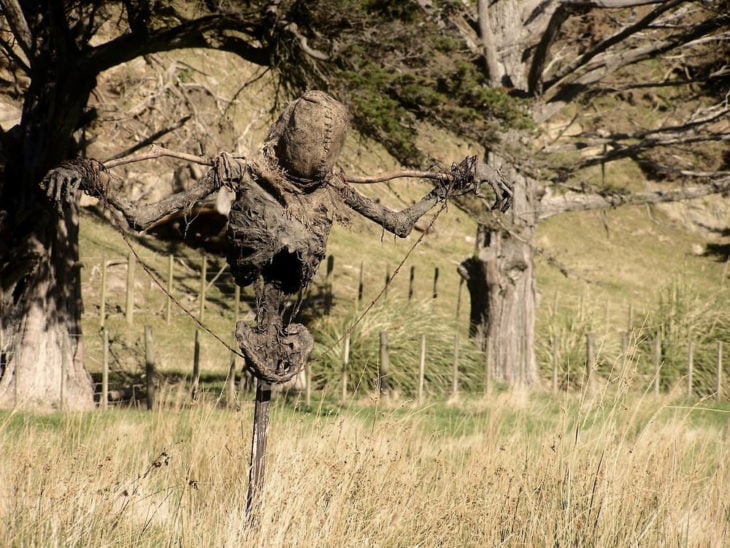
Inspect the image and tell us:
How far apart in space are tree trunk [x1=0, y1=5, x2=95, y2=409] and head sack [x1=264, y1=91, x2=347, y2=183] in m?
5.46

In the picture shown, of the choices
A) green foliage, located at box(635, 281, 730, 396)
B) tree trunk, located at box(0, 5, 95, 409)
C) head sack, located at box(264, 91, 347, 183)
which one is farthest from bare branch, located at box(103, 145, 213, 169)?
green foliage, located at box(635, 281, 730, 396)

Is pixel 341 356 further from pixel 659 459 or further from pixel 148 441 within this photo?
pixel 659 459

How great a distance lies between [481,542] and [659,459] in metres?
1.54

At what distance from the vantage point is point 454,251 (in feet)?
80.3

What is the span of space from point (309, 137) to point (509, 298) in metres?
10.1

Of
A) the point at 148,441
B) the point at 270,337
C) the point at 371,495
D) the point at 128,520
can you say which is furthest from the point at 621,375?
the point at 148,441

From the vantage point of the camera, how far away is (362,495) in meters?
5.05

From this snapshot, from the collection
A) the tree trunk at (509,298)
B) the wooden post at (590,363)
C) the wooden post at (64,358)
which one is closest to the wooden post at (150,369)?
the wooden post at (64,358)

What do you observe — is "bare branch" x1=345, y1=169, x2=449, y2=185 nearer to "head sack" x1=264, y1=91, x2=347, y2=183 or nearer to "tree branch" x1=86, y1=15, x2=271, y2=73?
"head sack" x1=264, y1=91, x2=347, y2=183

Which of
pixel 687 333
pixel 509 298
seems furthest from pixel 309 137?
pixel 687 333

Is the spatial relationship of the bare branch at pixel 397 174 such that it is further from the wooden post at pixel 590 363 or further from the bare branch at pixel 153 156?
the wooden post at pixel 590 363

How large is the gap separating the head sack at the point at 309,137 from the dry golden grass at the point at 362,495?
58.8 inches

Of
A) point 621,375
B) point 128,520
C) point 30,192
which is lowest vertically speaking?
point 128,520

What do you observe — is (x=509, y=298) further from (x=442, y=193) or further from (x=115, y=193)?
(x=115, y=193)
